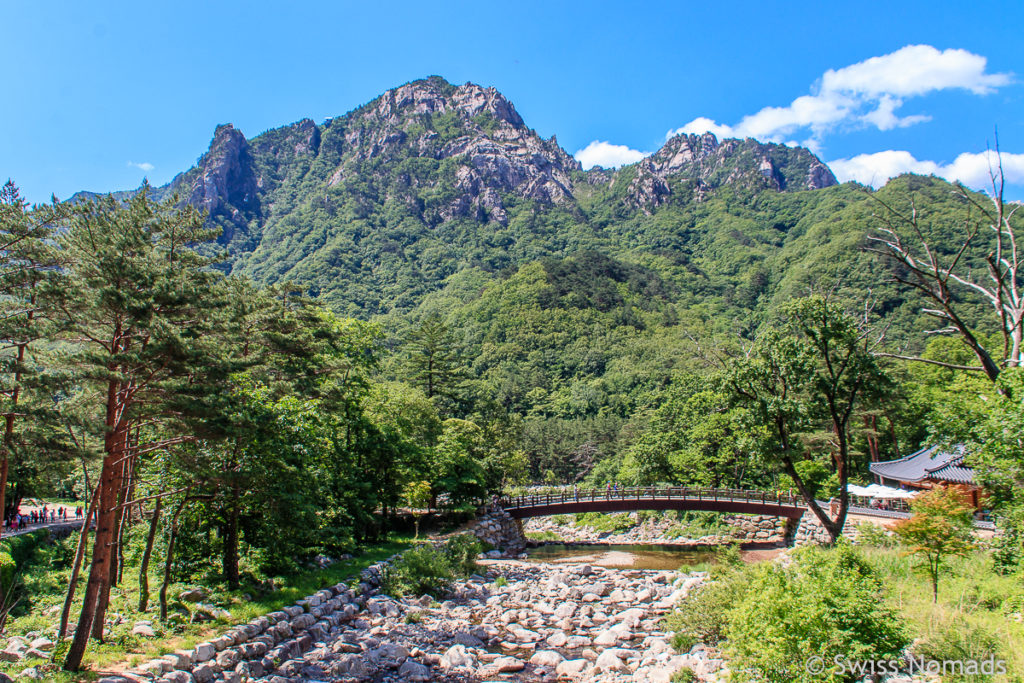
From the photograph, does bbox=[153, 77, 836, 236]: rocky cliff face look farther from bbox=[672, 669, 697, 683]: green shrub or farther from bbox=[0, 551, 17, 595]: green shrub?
bbox=[672, 669, 697, 683]: green shrub

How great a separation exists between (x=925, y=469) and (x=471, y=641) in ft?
83.2

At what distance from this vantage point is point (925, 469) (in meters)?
27.7

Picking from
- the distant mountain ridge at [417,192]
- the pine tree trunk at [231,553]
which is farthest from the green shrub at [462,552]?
the distant mountain ridge at [417,192]

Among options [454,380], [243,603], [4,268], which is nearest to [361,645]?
[243,603]

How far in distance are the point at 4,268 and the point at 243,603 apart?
9.43 metres

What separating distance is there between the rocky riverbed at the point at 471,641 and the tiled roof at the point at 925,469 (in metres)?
14.8

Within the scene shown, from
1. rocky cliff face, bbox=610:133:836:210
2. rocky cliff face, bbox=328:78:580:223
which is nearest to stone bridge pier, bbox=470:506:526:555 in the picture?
rocky cliff face, bbox=328:78:580:223

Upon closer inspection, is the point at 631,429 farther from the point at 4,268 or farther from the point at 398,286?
the point at 398,286

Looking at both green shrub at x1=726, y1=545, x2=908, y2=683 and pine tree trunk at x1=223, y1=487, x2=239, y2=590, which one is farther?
pine tree trunk at x1=223, y1=487, x2=239, y2=590

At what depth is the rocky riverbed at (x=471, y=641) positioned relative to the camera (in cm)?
1191

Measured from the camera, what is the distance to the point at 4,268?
10.4 meters

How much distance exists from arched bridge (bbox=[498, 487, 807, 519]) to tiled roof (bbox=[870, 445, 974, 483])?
16.7 feet

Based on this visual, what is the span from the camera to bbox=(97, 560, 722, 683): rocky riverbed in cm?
1191

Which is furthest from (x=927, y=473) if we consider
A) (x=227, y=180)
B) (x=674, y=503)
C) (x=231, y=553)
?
(x=227, y=180)
